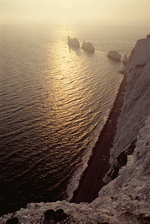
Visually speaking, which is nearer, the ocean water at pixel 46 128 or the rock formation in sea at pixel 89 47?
the ocean water at pixel 46 128

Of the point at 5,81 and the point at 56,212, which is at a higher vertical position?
the point at 5,81

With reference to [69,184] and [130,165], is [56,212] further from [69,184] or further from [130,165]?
[69,184]

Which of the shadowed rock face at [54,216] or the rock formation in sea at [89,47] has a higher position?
the rock formation in sea at [89,47]

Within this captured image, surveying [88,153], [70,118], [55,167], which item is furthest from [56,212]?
→ [70,118]

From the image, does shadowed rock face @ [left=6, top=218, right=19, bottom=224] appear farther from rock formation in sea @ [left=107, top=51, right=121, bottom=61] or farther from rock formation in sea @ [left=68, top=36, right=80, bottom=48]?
rock formation in sea @ [left=68, top=36, right=80, bottom=48]

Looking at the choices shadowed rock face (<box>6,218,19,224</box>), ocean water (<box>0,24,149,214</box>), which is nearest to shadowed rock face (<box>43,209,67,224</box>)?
shadowed rock face (<box>6,218,19,224</box>)

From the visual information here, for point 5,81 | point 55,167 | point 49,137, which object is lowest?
point 55,167

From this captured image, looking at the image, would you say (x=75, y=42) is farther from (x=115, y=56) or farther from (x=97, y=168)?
(x=97, y=168)

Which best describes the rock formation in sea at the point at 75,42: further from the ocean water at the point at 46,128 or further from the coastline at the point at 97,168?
the coastline at the point at 97,168

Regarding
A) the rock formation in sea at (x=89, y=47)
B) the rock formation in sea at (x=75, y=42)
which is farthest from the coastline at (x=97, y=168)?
the rock formation in sea at (x=75, y=42)
